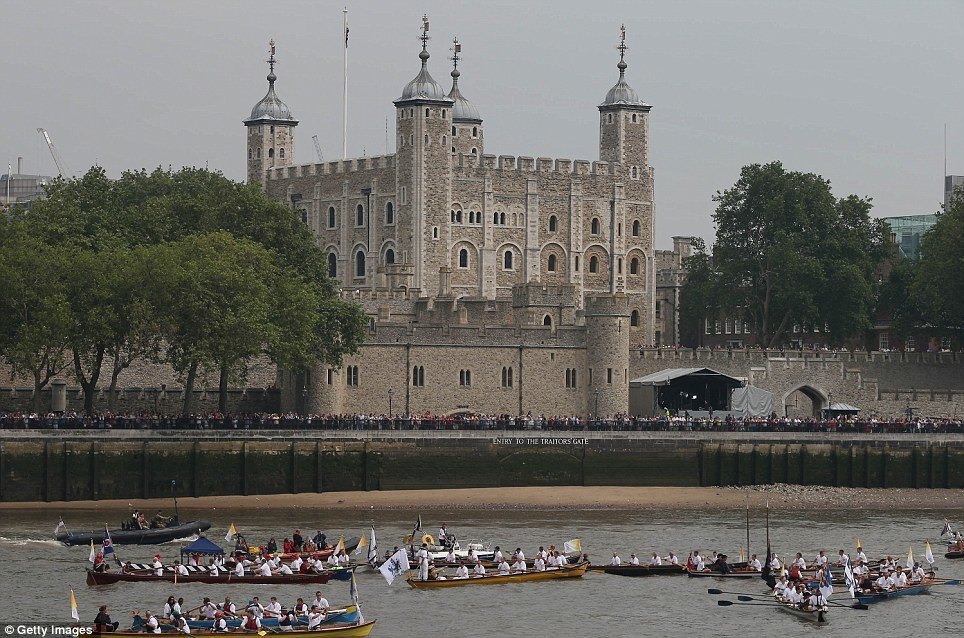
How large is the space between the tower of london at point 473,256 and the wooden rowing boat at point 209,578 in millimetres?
28463

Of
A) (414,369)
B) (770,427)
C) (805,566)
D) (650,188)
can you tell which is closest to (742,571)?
(805,566)

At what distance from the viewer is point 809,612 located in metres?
59.5

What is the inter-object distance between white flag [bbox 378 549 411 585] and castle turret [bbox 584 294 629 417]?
33683 mm

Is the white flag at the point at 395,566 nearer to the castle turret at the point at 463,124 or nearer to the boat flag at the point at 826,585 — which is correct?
the boat flag at the point at 826,585

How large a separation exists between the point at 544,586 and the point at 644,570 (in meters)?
3.35

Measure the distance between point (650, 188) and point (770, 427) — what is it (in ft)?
130

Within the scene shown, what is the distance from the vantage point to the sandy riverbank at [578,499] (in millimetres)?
78438

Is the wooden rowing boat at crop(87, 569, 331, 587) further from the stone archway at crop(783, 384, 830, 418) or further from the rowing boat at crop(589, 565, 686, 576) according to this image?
the stone archway at crop(783, 384, 830, 418)

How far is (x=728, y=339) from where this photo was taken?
134 m

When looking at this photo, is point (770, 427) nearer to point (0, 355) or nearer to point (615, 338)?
point (615, 338)

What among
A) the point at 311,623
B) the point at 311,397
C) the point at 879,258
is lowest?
the point at 311,623

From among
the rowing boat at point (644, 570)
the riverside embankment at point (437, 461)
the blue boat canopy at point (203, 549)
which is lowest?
the rowing boat at point (644, 570)

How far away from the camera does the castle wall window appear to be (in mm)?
92250

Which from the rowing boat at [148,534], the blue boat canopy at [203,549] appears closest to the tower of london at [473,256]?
the rowing boat at [148,534]
